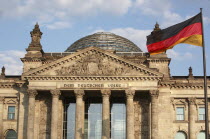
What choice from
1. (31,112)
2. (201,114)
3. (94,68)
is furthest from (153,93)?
(31,112)

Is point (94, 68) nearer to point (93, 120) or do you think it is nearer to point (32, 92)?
point (93, 120)

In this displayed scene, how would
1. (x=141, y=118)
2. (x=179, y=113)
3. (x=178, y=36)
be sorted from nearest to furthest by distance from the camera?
1. (x=178, y=36)
2. (x=141, y=118)
3. (x=179, y=113)

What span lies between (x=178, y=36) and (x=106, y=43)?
43.3m

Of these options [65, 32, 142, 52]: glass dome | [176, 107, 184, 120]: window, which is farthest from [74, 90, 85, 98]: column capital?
[65, 32, 142, 52]: glass dome

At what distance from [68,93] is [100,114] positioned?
18.6 ft

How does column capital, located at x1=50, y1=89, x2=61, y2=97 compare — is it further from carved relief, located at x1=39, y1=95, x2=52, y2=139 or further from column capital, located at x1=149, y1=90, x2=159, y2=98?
column capital, located at x1=149, y1=90, x2=159, y2=98

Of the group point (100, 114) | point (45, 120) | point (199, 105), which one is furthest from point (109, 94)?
point (199, 105)

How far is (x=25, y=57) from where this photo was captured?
205ft

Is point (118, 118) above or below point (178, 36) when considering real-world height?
below

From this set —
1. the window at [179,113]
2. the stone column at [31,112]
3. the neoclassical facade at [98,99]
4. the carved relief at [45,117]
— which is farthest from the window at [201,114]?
the stone column at [31,112]

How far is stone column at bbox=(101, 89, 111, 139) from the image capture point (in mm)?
54656

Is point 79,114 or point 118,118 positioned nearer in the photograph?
point 79,114

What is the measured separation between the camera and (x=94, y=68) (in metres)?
56.8

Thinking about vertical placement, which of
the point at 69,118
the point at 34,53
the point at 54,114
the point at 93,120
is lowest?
the point at 93,120
